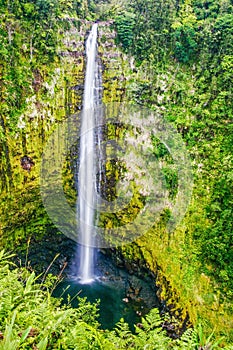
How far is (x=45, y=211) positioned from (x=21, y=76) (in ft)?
16.2

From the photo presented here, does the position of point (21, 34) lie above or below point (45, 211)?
above

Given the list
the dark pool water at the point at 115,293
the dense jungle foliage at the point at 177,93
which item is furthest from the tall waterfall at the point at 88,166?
the dense jungle foliage at the point at 177,93

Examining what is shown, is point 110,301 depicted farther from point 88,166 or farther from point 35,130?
point 35,130

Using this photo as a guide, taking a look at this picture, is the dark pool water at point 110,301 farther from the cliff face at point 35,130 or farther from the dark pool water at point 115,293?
the cliff face at point 35,130

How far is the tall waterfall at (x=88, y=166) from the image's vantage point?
1096 centimetres

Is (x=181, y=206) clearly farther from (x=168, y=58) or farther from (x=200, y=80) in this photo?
(x=168, y=58)

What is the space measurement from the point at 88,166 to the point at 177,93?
4292 millimetres

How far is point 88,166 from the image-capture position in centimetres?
1122

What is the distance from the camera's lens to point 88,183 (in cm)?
1134

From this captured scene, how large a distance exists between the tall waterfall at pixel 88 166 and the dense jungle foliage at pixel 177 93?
0.94 m

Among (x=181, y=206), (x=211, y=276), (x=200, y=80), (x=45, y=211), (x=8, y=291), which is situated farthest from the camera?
(x=45, y=211)

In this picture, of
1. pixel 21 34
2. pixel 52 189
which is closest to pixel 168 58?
pixel 21 34

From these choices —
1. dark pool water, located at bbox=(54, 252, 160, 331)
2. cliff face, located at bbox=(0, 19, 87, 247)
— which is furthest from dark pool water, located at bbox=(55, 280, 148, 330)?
cliff face, located at bbox=(0, 19, 87, 247)

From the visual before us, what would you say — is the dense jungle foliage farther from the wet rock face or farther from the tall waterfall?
the tall waterfall
